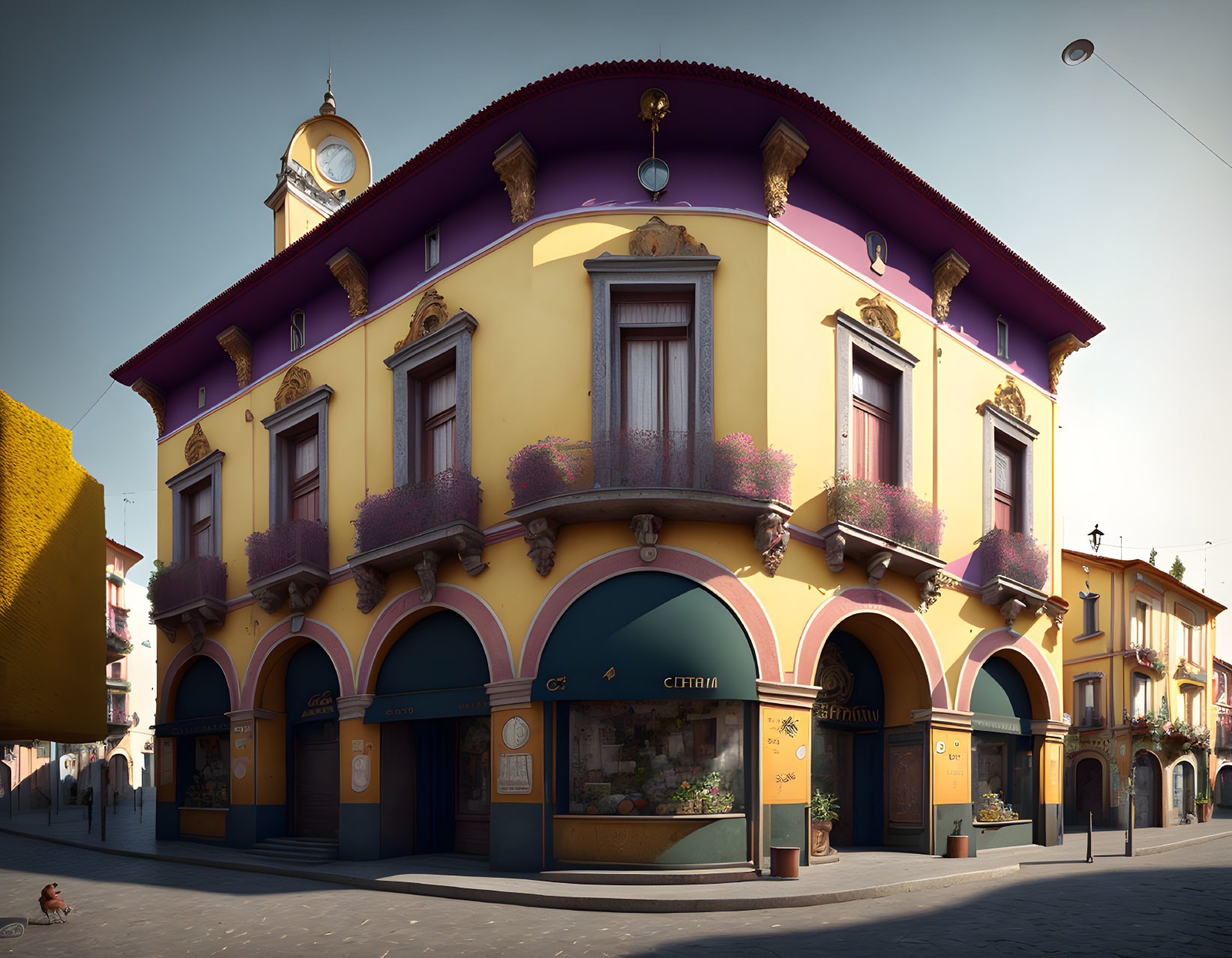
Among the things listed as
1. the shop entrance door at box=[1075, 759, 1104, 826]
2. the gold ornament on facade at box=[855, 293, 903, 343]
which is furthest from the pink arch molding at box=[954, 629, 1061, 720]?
the shop entrance door at box=[1075, 759, 1104, 826]

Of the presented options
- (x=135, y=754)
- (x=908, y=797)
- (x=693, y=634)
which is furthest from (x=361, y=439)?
(x=135, y=754)

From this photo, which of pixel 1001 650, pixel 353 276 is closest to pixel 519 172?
pixel 353 276

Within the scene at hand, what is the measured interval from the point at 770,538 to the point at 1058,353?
1169 centimetres

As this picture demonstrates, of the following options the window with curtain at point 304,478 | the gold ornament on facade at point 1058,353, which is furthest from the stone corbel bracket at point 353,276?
the gold ornament on facade at point 1058,353

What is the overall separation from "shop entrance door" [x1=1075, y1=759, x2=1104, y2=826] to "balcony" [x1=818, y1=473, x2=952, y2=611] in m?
24.8

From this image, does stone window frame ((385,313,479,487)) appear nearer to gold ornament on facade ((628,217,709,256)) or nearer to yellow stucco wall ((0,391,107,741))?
gold ornament on facade ((628,217,709,256))

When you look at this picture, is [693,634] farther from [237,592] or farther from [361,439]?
[237,592]

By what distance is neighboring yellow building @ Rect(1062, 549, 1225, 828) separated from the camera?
118 ft

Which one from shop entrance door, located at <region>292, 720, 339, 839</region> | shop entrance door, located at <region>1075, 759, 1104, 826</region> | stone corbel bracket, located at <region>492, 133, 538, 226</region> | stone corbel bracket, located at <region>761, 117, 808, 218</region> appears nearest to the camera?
stone corbel bracket, located at <region>761, 117, 808, 218</region>

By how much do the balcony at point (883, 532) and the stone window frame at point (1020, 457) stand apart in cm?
283

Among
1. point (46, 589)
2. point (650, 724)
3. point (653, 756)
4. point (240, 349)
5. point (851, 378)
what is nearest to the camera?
point (46, 589)

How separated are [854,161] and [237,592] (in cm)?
1572

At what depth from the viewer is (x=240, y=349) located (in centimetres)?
2220

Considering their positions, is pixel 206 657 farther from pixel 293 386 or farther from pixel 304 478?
pixel 293 386
